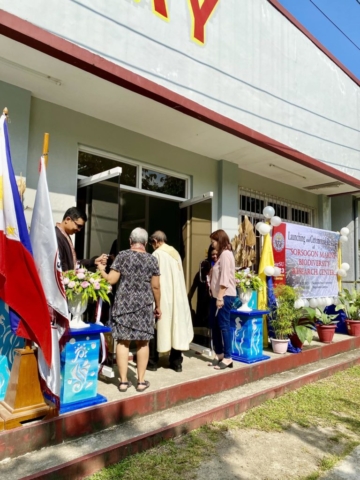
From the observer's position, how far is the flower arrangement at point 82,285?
3.18m

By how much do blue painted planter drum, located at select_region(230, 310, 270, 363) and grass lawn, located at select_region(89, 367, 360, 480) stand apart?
63 centimetres

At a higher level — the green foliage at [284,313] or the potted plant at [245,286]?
the potted plant at [245,286]

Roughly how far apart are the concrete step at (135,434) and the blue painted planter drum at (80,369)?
28 centimetres

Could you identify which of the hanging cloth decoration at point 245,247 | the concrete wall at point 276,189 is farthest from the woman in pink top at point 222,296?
the concrete wall at point 276,189

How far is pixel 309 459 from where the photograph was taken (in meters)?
2.97

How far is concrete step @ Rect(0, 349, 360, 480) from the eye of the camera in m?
2.49

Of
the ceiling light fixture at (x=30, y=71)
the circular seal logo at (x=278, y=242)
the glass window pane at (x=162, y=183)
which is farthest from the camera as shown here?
the circular seal logo at (x=278, y=242)

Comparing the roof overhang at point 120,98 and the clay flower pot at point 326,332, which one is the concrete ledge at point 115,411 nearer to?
the clay flower pot at point 326,332

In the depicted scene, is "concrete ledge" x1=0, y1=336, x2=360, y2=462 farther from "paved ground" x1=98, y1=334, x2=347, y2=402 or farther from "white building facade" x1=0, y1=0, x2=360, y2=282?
"white building facade" x1=0, y1=0, x2=360, y2=282

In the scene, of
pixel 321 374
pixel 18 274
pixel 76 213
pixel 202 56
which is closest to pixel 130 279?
pixel 76 213

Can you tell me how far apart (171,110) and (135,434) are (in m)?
3.49

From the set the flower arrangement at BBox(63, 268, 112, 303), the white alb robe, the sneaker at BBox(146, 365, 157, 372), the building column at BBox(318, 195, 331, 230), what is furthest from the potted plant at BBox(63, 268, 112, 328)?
the building column at BBox(318, 195, 331, 230)

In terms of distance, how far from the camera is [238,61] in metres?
6.50

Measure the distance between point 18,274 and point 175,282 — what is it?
194 cm
